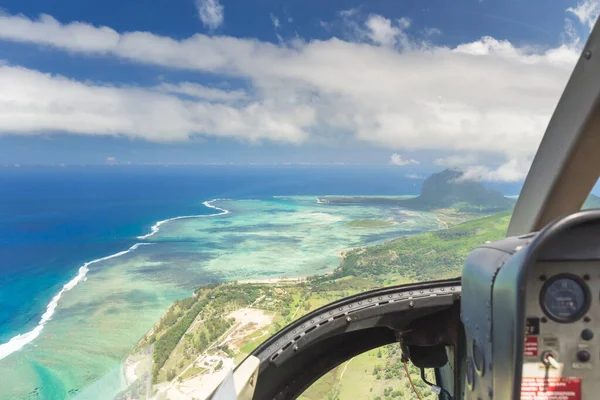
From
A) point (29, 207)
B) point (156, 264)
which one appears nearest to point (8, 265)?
point (156, 264)

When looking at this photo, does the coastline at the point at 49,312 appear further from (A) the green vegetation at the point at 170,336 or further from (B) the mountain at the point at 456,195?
(B) the mountain at the point at 456,195

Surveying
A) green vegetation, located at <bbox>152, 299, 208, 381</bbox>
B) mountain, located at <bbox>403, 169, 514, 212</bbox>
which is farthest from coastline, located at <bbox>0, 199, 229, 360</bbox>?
mountain, located at <bbox>403, 169, 514, 212</bbox>

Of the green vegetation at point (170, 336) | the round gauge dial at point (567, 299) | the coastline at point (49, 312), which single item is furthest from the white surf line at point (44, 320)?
the round gauge dial at point (567, 299)

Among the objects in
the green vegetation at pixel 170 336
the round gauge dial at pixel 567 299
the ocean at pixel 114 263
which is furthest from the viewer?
the ocean at pixel 114 263

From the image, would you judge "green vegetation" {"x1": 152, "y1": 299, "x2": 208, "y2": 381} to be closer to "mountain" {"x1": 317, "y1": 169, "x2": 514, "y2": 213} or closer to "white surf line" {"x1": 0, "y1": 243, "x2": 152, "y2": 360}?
"white surf line" {"x1": 0, "y1": 243, "x2": 152, "y2": 360}

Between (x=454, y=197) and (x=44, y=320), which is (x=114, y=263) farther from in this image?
(x=454, y=197)
